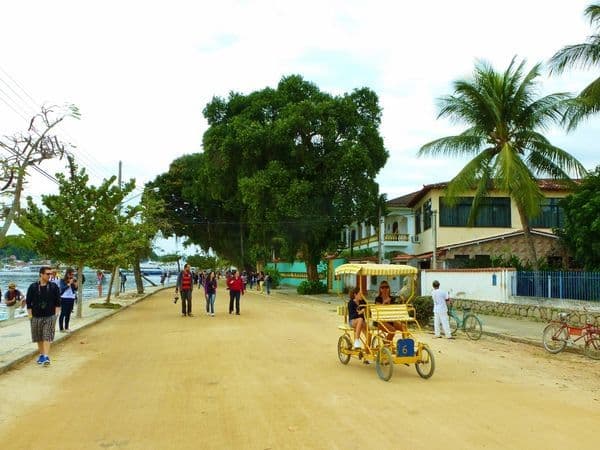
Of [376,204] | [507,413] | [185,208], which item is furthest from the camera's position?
[185,208]

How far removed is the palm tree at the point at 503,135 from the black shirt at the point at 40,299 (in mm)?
17098

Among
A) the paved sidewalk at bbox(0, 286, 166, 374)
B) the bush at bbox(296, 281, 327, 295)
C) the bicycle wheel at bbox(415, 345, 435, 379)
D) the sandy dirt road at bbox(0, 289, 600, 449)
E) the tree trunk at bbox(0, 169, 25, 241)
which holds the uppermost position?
the tree trunk at bbox(0, 169, 25, 241)

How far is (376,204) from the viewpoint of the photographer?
127ft

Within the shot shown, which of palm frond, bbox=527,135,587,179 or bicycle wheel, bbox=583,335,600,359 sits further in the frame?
palm frond, bbox=527,135,587,179

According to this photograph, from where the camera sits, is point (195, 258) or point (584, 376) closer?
point (584, 376)

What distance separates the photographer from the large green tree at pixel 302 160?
3759 cm

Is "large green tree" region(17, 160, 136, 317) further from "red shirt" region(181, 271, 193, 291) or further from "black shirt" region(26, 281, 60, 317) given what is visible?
"black shirt" region(26, 281, 60, 317)

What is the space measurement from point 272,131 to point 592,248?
21602 millimetres

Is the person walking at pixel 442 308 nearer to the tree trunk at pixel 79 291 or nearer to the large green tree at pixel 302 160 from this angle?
the tree trunk at pixel 79 291

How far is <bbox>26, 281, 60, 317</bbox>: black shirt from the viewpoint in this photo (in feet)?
36.4

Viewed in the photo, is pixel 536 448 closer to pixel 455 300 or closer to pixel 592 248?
pixel 592 248

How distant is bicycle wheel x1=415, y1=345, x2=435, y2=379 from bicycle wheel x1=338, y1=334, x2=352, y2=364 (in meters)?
1.53

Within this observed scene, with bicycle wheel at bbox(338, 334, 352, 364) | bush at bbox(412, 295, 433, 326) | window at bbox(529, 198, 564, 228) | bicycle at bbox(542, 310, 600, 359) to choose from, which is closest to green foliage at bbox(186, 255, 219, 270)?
window at bbox(529, 198, 564, 228)

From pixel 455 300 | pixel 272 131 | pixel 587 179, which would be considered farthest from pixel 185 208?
pixel 587 179
